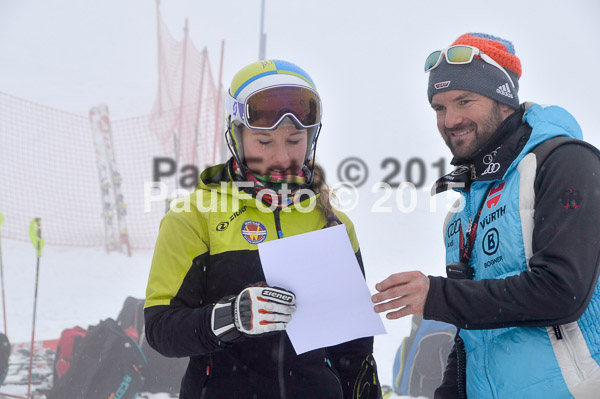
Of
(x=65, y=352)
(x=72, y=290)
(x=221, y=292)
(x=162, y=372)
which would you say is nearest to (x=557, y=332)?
(x=221, y=292)

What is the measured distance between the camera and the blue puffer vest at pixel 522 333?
66.1 inches

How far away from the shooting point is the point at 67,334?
484 cm

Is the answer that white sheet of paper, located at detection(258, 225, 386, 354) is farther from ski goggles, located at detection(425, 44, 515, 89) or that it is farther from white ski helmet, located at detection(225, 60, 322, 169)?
ski goggles, located at detection(425, 44, 515, 89)

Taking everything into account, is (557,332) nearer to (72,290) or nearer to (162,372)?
(162,372)

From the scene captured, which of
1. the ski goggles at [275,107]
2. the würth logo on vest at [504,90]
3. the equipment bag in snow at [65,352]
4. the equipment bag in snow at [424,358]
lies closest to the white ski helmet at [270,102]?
the ski goggles at [275,107]

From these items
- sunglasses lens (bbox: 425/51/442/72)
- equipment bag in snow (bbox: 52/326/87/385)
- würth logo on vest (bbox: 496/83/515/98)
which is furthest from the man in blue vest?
equipment bag in snow (bbox: 52/326/87/385)

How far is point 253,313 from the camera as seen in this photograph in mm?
1700

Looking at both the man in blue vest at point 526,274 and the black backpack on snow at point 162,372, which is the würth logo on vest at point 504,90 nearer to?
the man in blue vest at point 526,274

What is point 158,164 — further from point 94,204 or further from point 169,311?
point 169,311

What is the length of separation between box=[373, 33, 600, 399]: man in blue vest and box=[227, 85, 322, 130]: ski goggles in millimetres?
803

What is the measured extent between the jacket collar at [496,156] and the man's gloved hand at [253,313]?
3.18 feet

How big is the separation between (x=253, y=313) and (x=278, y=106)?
3.19 feet

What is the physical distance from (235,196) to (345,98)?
2285cm

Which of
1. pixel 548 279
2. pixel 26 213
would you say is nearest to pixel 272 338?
pixel 548 279
